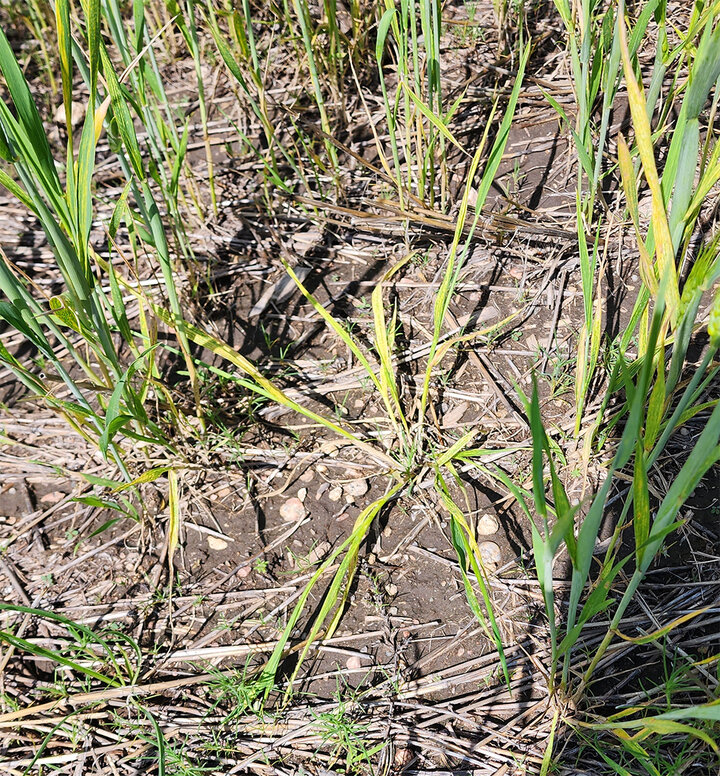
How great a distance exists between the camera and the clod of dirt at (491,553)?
117 cm

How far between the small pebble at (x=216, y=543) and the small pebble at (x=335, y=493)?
206mm

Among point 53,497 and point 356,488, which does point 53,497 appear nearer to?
point 53,497

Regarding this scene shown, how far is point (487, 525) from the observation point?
3.96 feet

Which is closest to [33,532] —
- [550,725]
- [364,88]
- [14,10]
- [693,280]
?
[550,725]

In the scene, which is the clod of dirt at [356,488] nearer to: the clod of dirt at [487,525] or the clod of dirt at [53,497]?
the clod of dirt at [487,525]

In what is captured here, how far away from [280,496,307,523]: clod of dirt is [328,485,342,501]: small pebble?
5cm

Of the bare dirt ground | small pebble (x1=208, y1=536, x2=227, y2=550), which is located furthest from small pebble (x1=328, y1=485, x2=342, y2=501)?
small pebble (x1=208, y1=536, x2=227, y2=550)

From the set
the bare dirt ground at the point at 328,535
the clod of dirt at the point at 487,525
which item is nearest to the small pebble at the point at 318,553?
the bare dirt ground at the point at 328,535

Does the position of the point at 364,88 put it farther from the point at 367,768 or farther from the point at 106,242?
the point at 367,768

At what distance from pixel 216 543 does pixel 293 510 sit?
15cm

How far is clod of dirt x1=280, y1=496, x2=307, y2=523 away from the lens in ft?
4.21

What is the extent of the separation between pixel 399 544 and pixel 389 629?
146 millimetres

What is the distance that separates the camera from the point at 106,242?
1.80 m

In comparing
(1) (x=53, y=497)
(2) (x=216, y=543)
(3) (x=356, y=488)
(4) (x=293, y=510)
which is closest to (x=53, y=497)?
(1) (x=53, y=497)
